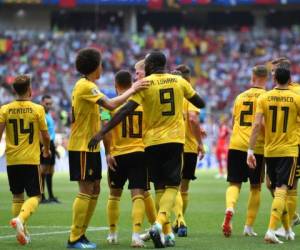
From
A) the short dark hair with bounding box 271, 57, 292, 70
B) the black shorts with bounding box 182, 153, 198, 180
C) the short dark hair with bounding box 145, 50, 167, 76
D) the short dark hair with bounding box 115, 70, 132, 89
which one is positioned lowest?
the black shorts with bounding box 182, 153, 198, 180

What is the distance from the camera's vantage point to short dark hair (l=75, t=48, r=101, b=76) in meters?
11.7

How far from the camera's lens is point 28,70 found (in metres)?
53.2

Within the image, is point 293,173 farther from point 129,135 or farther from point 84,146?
point 84,146

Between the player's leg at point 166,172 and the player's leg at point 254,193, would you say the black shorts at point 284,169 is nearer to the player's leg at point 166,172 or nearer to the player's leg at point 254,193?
the player's leg at point 254,193

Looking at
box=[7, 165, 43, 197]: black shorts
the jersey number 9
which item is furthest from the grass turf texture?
the jersey number 9

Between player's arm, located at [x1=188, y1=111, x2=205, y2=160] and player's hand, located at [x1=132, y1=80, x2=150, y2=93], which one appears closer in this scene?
player's hand, located at [x1=132, y1=80, x2=150, y2=93]

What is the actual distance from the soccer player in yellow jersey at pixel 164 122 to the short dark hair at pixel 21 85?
1825 mm

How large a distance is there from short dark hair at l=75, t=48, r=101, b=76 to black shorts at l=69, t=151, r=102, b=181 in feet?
3.28

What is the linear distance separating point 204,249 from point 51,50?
147ft

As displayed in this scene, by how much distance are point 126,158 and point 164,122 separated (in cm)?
83

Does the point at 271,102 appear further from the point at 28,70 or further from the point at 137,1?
the point at 137,1

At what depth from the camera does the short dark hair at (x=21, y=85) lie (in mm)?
12820

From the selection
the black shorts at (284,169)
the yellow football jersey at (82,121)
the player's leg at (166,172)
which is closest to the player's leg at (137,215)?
the player's leg at (166,172)

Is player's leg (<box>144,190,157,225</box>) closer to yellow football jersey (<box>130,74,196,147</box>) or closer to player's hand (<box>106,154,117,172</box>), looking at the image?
player's hand (<box>106,154,117,172</box>)
